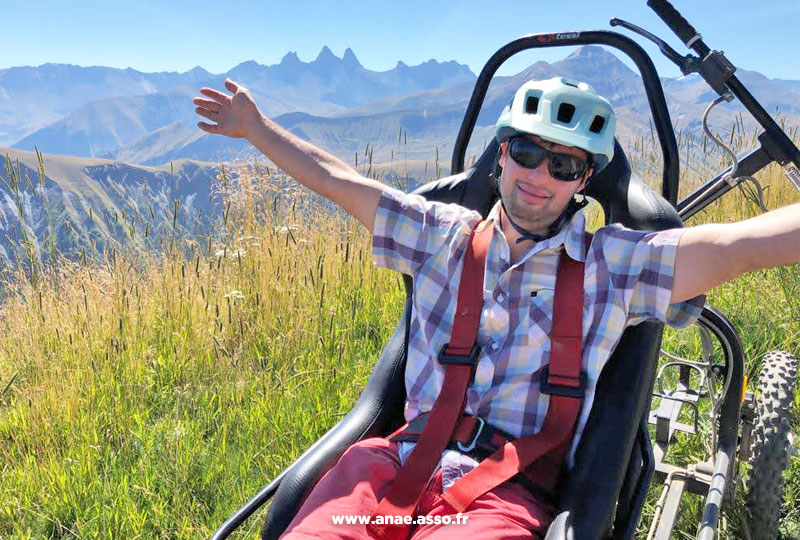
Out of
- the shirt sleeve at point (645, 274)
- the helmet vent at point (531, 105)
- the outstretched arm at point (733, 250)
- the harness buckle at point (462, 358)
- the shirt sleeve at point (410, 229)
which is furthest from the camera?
the shirt sleeve at point (410, 229)

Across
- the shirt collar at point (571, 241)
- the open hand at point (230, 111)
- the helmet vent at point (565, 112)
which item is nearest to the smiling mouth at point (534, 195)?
the shirt collar at point (571, 241)

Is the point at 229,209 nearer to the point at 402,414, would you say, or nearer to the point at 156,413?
the point at 156,413

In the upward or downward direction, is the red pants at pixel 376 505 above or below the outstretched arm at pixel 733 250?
below

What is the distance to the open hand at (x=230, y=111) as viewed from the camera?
227 centimetres

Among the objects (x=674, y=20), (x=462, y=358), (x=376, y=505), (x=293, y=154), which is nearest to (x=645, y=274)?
(x=462, y=358)

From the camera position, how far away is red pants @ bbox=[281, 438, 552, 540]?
5.19ft

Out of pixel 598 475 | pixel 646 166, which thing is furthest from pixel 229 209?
pixel 646 166

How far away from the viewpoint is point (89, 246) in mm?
4527

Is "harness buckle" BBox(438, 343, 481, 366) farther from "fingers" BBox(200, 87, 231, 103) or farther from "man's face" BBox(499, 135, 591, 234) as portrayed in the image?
"fingers" BBox(200, 87, 231, 103)

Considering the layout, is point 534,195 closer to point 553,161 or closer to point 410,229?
point 553,161

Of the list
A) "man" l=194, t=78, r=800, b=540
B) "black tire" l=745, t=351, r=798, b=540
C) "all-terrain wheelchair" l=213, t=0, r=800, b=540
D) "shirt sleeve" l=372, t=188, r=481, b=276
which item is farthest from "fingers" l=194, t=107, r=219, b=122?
"black tire" l=745, t=351, r=798, b=540

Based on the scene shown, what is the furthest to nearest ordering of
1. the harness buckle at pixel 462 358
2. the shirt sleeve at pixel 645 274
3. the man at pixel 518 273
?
the harness buckle at pixel 462 358, the shirt sleeve at pixel 645 274, the man at pixel 518 273

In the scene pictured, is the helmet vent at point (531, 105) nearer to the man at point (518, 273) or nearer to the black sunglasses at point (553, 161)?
the man at point (518, 273)

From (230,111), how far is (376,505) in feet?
4.85
